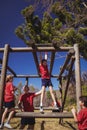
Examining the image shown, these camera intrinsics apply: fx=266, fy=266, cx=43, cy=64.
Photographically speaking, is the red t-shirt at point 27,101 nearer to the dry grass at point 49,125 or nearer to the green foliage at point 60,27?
the dry grass at point 49,125

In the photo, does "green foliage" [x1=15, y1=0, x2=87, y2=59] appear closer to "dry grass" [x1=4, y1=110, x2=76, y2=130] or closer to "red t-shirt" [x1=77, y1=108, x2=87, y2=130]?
"dry grass" [x1=4, y1=110, x2=76, y2=130]

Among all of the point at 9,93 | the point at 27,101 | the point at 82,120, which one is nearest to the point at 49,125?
the point at 27,101

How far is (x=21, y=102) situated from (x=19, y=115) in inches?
54.3

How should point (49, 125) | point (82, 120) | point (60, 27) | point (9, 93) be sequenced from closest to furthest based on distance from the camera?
point (82, 120) → point (9, 93) → point (49, 125) → point (60, 27)

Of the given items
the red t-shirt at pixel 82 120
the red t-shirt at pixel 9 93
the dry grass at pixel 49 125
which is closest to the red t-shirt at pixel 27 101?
the red t-shirt at pixel 9 93

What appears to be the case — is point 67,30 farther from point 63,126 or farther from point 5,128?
point 5,128

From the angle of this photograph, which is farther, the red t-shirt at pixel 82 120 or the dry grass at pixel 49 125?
the dry grass at pixel 49 125

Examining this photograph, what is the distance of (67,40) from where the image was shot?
15.4 m

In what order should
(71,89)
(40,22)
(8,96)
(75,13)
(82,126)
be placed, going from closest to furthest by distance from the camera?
(82,126), (8,96), (75,13), (40,22), (71,89)

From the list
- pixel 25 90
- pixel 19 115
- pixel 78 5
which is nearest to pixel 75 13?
pixel 78 5

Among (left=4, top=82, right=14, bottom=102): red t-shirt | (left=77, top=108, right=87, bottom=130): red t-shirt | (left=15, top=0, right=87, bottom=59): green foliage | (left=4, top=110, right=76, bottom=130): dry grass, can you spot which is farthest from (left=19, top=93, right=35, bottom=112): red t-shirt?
(left=15, top=0, right=87, bottom=59): green foliage

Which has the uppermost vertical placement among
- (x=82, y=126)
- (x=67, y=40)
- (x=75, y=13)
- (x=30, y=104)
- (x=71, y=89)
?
(x=75, y=13)

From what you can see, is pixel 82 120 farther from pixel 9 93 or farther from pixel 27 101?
pixel 27 101

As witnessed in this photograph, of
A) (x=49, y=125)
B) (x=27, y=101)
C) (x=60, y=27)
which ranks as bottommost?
(x=49, y=125)
